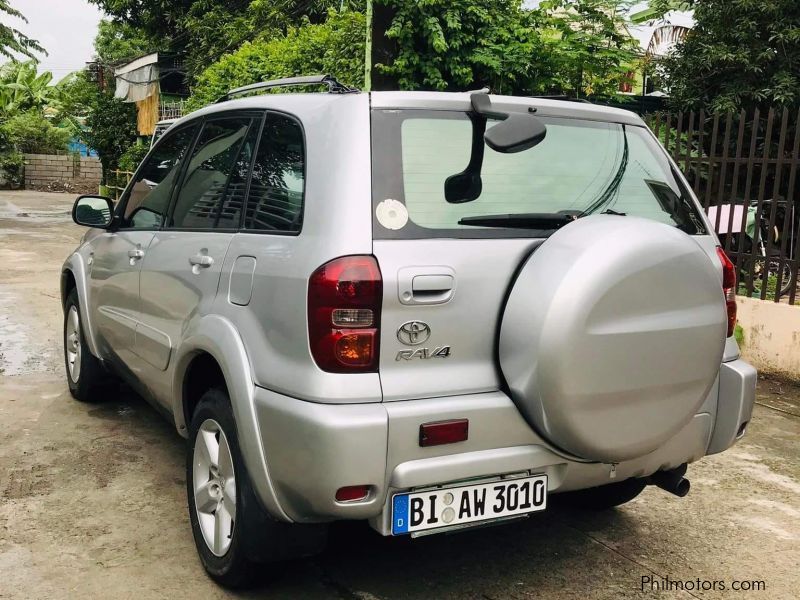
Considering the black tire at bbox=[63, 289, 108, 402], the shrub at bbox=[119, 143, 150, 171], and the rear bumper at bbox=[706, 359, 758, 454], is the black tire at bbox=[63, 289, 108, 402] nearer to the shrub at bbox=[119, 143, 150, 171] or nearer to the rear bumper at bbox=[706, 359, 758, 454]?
the rear bumper at bbox=[706, 359, 758, 454]

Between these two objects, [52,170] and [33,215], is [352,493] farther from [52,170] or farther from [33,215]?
[52,170]

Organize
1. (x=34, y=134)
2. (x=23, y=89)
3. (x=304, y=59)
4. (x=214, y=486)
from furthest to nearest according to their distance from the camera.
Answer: (x=23, y=89)
(x=34, y=134)
(x=304, y=59)
(x=214, y=486)

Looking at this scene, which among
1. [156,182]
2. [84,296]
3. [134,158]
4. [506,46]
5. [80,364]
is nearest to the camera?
[156,182]

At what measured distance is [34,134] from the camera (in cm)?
3005

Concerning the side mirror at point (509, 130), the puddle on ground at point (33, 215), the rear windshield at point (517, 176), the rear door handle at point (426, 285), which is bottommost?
the puddle on ground at point (33, 215)

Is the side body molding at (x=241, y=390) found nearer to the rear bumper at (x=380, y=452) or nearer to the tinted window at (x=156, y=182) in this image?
the rear bumper at (x=380, y=452)

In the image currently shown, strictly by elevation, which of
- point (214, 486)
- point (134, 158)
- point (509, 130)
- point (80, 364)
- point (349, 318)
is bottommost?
point (80, 364)

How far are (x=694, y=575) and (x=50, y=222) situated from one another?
1733 centimetres

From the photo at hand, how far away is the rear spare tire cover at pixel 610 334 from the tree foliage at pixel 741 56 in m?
7.02

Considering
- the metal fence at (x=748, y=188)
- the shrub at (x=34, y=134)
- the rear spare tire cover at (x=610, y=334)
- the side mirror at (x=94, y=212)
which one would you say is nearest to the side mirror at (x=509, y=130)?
the rear spare tire cover at (x=610, y=334)

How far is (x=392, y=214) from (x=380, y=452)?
710 mm

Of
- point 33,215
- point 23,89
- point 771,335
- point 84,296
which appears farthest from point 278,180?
point 23,89

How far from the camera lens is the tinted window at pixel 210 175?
320cm

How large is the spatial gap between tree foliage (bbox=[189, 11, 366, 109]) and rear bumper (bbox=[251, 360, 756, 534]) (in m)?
7.59
